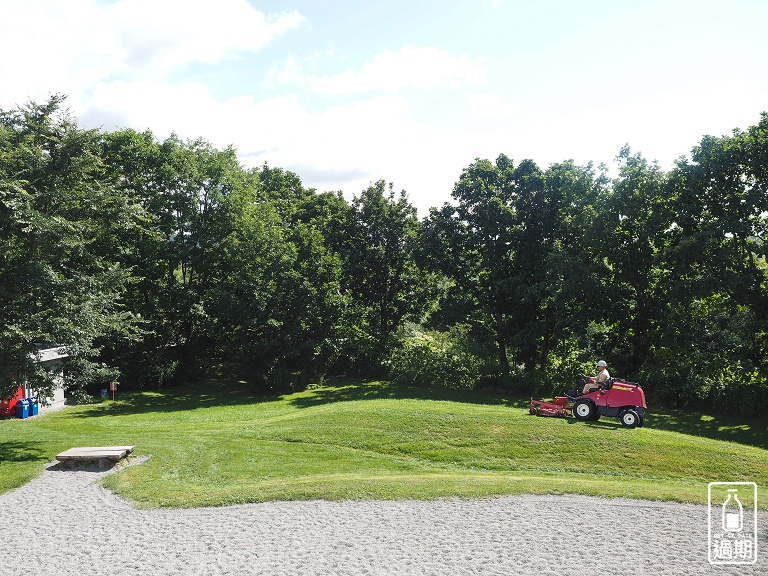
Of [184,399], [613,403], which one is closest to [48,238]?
[184,399]

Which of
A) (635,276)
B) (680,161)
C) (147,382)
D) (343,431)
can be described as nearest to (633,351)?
(635,276)

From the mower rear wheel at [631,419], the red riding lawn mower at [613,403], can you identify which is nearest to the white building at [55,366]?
the red riding lawn mower at [613,403]

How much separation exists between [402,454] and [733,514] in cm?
911

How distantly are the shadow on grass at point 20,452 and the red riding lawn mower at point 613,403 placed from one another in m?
17.5

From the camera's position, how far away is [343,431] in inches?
810

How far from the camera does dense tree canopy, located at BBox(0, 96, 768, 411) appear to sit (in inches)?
750

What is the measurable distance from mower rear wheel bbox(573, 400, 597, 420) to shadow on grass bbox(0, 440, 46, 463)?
1735 cm

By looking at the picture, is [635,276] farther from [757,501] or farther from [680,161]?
[757,501]

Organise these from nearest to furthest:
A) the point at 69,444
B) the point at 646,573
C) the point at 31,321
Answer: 1. the point at 646,573
2. the point at 31,321
3. the point at 69,444

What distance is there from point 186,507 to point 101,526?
1768 mm

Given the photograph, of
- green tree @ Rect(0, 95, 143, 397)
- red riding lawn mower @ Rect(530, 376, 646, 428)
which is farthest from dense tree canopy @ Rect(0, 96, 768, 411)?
red riding lawn mower @ Rect(530, 376, 646, 428)

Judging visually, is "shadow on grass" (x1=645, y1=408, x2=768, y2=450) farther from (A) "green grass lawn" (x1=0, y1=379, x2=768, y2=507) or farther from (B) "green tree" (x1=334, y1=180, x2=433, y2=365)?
(B) "green tree" (x1=334, y1=180, x2=433, y2=365)

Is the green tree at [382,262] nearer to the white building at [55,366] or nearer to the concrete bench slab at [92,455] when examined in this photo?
the white building at [55,366]

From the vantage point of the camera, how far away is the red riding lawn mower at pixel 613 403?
1895 cm
